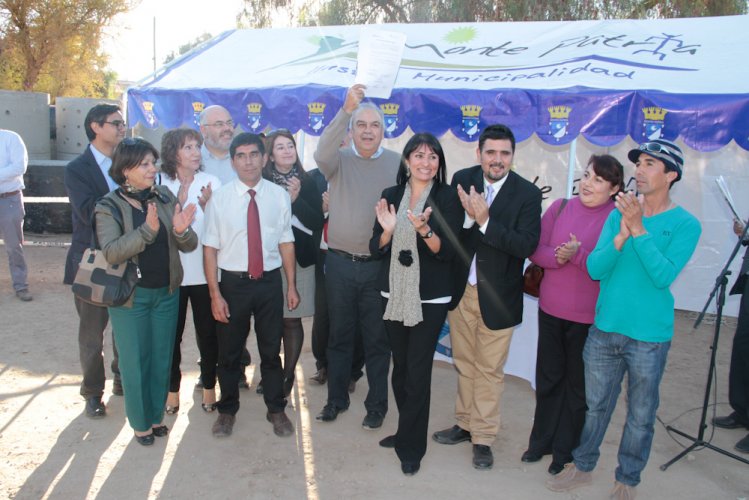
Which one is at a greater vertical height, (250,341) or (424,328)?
(424,328)

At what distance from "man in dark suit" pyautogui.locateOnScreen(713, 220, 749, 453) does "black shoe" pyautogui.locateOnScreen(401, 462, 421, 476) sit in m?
2.42

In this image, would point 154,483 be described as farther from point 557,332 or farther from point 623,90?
point 623,90

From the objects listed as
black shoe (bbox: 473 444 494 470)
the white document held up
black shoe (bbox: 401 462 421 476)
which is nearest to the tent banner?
the white document held up

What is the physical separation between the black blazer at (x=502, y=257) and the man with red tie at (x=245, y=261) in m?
1.21

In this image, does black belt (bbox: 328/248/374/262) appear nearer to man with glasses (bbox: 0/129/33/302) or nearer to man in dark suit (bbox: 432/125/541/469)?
man in dark suit (bbox: 432/125/541/469)

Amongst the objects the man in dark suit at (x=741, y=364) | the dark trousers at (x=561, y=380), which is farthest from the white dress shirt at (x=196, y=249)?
the man in dark suit at (x=741, y=364)

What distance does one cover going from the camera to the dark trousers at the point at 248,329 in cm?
380

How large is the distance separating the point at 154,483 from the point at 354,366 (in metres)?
1.96

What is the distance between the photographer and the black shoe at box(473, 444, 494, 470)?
3.67 meters

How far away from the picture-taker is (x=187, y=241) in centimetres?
370

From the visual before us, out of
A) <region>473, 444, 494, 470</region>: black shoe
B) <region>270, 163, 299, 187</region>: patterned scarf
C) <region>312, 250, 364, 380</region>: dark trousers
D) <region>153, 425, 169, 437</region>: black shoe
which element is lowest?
<region>153, 425, 169, 437</region>: black shoe

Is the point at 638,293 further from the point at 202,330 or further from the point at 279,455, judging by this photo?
the point at 202,330

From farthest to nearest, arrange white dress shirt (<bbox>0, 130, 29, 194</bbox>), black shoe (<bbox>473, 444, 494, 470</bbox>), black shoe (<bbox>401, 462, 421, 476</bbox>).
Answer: white dress shirt (<bbox>0, 130, 29, 194</bbox>), black shoe (<bbox>473, 444, 494, 470</bbox>), black shoe (<bbox>401, 462, 421, 476</bbox>)

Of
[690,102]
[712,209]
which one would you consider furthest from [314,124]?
[712,209]
